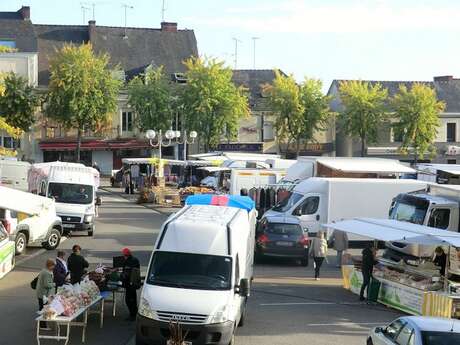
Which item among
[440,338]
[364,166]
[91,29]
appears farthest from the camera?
[91,29]

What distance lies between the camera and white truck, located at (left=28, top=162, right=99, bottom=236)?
3197 centimetres

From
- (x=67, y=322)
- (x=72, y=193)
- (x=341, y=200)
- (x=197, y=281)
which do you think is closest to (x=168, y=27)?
(x=72, y=193)

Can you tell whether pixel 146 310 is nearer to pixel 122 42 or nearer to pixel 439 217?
pixel 439 217

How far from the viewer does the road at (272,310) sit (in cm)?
1659

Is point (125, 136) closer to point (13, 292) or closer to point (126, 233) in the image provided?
point (126, 233)

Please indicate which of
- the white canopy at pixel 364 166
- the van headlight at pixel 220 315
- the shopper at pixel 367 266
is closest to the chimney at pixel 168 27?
the white canopy at pixel 364 166

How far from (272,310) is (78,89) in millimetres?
45235

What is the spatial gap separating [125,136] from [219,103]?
11.0 meters

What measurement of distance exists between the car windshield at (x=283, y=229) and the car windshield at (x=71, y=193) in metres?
9.07

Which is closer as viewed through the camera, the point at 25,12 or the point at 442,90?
the point at 25,12

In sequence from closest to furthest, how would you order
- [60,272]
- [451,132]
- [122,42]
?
[60,272], [451,132], [122,42]

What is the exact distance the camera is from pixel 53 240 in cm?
2878

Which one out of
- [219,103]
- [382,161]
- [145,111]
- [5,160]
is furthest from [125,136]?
[382,161]

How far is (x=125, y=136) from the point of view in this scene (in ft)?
236
